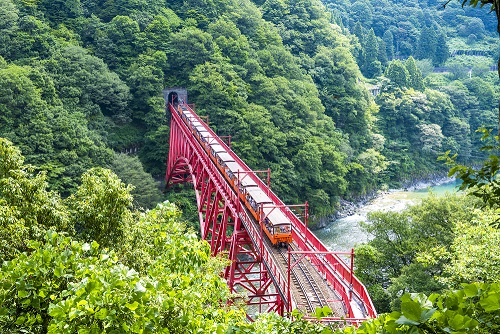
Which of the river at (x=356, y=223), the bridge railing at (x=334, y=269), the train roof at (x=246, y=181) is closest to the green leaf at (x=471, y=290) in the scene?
the bridge railing at (x=334, y=269)

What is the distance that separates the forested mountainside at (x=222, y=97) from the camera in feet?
112

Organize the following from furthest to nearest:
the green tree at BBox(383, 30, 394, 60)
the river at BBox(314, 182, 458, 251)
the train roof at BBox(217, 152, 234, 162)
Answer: the green tree at BBox(383, 30, 394, 60), the river at BBox(314, 182, 458, 251), the train roof at BBox(217, 152, 234, 162)

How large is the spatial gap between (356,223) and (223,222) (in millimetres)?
23894

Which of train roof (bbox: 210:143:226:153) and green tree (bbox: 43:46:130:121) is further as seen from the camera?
green tree (bbox: 43:46:130:121)

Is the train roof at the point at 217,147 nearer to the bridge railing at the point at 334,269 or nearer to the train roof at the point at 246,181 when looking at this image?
the train roof at the point at 246,181

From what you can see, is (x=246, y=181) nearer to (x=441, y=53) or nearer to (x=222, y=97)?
(x=222, y=97)

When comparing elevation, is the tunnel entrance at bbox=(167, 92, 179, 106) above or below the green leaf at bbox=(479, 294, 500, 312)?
below

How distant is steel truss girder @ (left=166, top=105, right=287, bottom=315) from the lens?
62.6ft

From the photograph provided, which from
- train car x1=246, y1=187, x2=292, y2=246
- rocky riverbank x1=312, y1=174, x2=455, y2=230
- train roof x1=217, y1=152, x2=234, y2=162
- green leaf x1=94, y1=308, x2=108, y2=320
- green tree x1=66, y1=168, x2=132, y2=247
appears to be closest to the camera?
green leaf x1=94, y1=308, x2=108, y2=320

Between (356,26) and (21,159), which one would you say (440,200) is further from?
(356,26)

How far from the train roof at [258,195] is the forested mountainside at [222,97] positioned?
1337cm

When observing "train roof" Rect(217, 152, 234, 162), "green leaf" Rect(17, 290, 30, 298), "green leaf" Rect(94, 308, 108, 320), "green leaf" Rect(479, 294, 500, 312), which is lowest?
"train roof" Rect(217, 152, 234, 162)

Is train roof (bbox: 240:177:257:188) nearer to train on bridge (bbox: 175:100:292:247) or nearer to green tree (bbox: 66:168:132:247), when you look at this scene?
train on bridge (bbox: 175:100:292:247)

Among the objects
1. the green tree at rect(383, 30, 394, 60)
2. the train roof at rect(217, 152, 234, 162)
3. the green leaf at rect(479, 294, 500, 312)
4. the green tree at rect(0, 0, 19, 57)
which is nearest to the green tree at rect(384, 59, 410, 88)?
the green tree at rect(383, 30, 394, 60)
